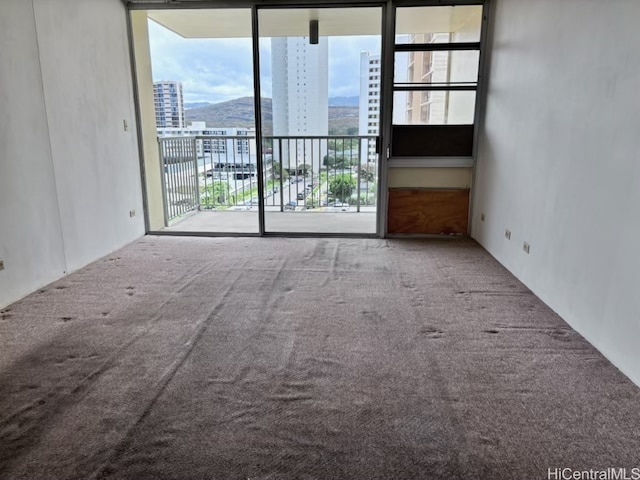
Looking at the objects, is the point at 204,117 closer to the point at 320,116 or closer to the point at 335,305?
the point at 320,116

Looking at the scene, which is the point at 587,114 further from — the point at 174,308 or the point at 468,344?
the point at 174,308

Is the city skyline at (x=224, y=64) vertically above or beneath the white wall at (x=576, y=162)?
above

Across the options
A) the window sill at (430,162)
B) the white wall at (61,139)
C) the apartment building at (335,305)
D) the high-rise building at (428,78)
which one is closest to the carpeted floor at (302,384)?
the apartment building at (335,305)

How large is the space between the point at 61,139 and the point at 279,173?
302cm

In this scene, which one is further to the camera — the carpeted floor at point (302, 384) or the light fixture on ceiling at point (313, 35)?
the light fixture on ceiling at point (313, 35)

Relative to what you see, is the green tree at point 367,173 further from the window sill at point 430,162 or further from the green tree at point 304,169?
the window sill at point 430,162

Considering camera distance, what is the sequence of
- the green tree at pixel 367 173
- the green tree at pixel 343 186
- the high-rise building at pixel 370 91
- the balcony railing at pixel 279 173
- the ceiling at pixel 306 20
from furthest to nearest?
the green tree at pixel 343 186 → the green tree at pixel 367 173 → the balcony railing at pixel 279 173 → the high-rise building at pixel 370 91 → the ceiling at pixel 306 20

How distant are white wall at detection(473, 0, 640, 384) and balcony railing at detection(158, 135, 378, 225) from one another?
2.41 meters

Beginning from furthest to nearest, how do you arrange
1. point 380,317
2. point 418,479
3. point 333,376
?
point 380,317
point 333,376
point 418,479

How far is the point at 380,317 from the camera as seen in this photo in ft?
8.89

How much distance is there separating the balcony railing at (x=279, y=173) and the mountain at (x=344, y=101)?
2.71ft

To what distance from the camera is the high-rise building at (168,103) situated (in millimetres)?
5094

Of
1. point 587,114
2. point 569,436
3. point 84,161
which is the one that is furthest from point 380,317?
point 84,161

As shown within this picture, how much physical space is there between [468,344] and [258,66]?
139 inches
